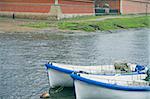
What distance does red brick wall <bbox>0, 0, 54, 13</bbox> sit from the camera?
68.1 meters

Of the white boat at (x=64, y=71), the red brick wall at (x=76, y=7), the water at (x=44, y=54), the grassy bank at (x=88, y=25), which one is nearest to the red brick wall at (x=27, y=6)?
the red brick wall at (x=76, y=7)

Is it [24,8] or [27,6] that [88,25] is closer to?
[27,6]

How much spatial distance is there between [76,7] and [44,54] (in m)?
37.5

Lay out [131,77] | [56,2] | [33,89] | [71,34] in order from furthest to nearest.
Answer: [56,2] → [71,34] → [33,89] → [131,77]

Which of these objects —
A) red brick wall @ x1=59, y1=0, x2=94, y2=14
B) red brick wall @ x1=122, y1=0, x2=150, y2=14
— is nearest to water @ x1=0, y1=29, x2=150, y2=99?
red brick wall @ x1=59, y1=0, x2=94, y2=14

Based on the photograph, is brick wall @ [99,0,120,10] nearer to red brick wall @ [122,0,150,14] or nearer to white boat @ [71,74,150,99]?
red brick wall @ [122,0,150,14]

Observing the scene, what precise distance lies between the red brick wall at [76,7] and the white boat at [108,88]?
49431mm

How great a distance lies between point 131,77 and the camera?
71.2ft

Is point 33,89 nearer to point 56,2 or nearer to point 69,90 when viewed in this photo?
point 69,90

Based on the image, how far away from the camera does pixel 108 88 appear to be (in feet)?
64.5

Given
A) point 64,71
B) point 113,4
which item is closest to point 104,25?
point 113,4

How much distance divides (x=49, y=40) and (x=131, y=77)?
90.7 ft

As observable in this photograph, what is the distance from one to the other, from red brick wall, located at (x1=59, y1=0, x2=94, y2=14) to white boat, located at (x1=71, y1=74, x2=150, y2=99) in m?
49.4

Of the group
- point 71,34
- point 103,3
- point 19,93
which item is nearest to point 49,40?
point 71,34
